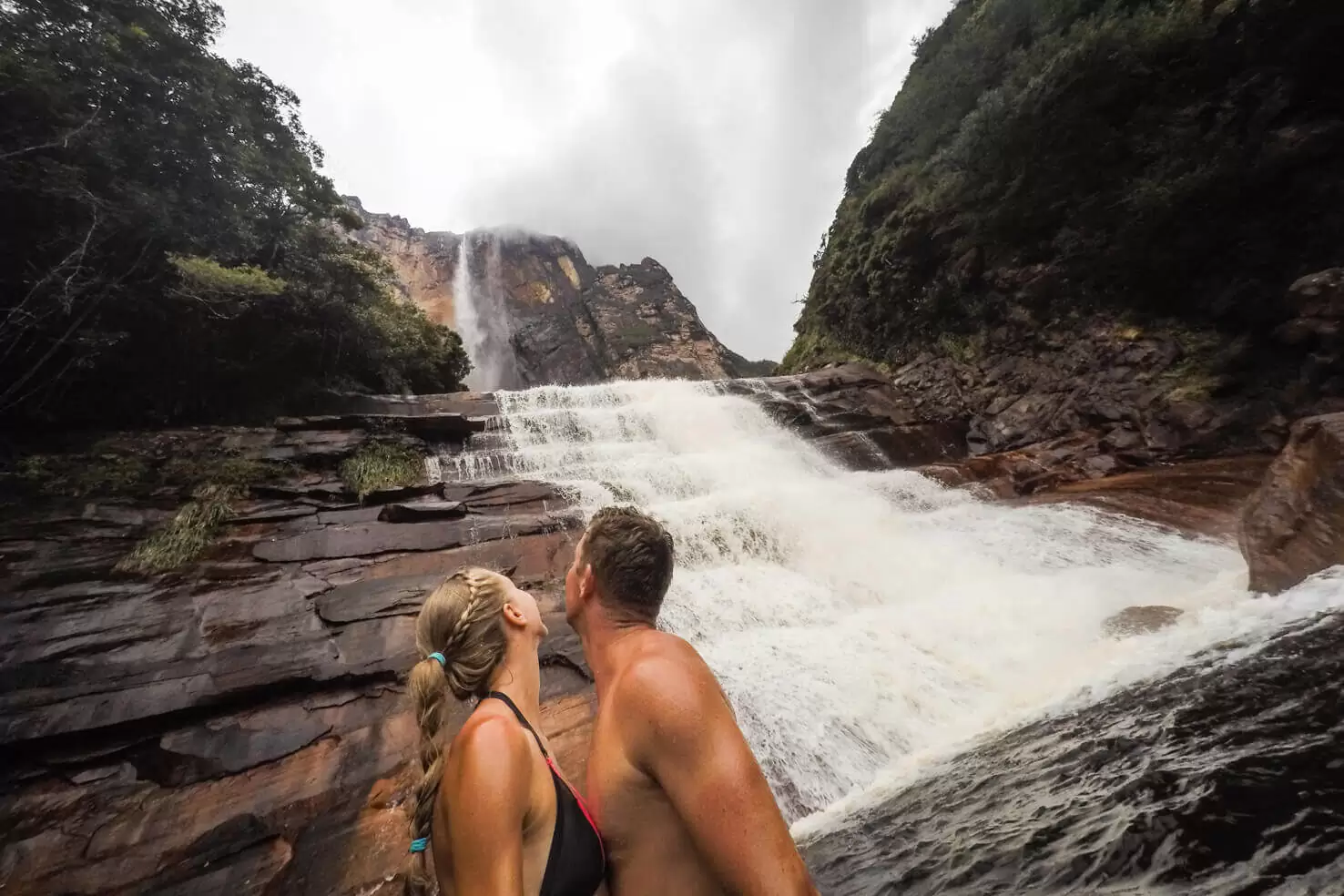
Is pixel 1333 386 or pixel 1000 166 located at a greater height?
pixel 1000 166

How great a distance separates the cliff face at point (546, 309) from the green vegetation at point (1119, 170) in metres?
21.3

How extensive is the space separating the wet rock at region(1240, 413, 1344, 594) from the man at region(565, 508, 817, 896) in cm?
531

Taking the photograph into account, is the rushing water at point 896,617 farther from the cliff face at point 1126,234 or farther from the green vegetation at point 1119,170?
the green vegetation at point 1119,170

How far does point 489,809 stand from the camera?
1.24m

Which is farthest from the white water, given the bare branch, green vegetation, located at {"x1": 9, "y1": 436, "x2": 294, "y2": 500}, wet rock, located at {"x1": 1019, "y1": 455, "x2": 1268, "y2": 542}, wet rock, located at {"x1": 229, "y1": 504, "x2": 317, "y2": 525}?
the bare branch

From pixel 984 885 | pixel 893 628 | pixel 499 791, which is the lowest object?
pixel 893 628

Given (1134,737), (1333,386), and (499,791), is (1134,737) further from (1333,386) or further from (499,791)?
(1333,386)

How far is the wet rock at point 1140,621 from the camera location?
4262 millimetres

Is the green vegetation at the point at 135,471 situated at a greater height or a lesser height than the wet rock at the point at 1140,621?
greater

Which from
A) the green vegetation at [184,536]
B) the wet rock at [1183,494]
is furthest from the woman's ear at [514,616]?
the wet rock at [1183,494]

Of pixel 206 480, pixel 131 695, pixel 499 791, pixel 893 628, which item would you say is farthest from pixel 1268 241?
pixel 206 480

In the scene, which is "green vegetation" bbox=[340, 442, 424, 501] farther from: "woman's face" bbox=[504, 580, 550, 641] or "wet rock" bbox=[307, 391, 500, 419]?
"woman's face" bbox=[504, 580, 550, 641]

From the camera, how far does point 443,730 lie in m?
1.43

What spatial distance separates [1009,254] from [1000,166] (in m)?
2.25
